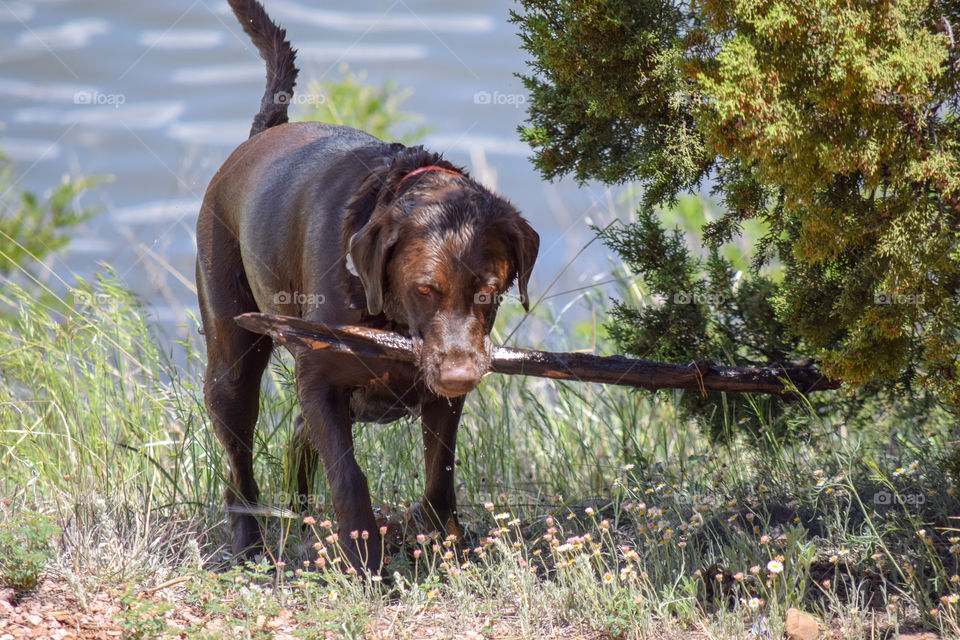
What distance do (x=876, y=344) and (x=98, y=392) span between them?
3745 mm

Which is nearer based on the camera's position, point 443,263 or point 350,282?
point 443,263

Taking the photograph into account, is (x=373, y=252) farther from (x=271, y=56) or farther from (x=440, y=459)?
(x=271, y=56)

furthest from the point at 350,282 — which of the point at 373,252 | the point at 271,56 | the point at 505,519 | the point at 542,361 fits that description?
the point at 271,56

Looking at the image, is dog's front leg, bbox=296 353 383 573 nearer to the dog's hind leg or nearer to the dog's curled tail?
the dog's hind leg

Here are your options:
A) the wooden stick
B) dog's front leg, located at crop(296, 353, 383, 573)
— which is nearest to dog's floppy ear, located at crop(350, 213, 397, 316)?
the wooden stick

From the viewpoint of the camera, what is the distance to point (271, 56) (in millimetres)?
4965

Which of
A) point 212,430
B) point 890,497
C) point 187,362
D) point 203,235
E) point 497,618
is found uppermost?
point 203,235

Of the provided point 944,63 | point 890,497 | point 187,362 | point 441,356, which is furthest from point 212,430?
point 944,63

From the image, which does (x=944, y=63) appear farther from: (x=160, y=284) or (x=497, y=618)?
(x=160, y=284)

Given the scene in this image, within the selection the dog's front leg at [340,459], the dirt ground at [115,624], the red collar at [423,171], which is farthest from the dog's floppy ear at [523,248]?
the dirt ground at [115,624]

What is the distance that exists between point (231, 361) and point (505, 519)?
1.40m

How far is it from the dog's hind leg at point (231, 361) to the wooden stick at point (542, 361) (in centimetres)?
79

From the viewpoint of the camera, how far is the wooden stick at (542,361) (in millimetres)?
3477

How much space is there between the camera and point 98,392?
5.07 m
